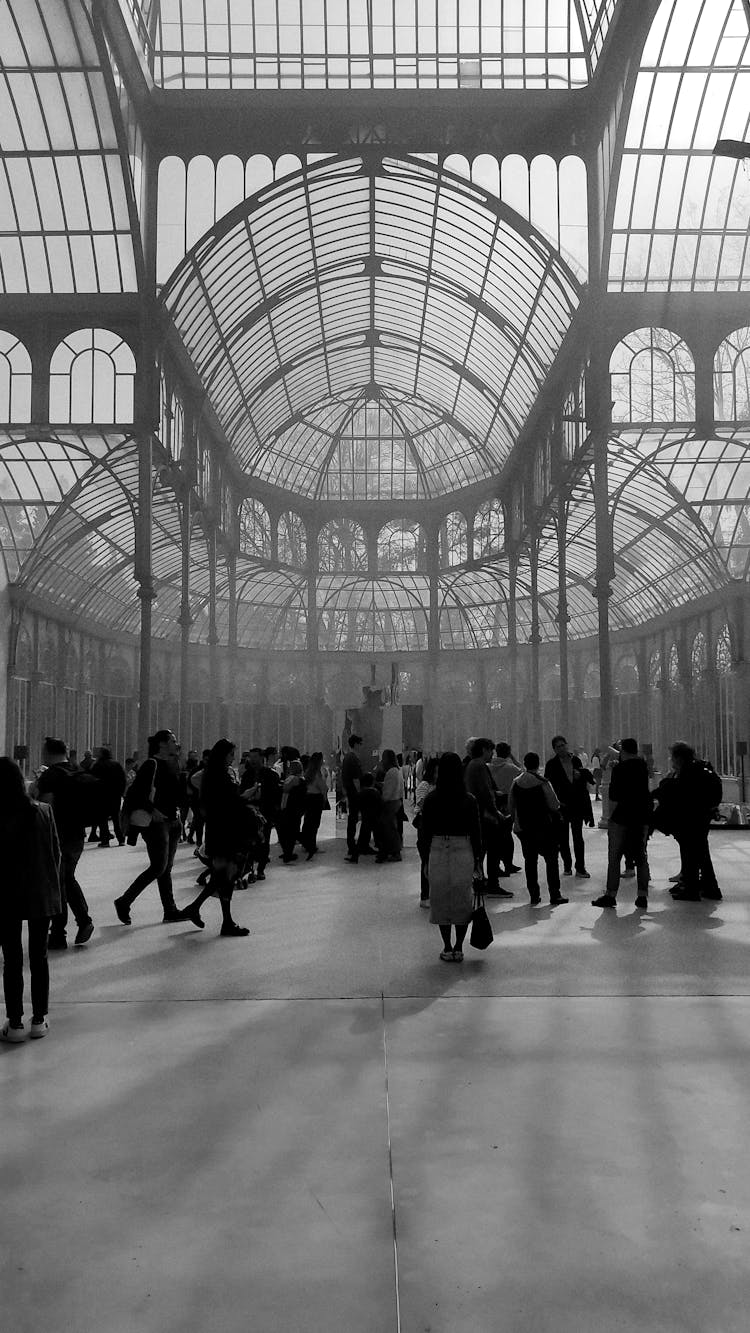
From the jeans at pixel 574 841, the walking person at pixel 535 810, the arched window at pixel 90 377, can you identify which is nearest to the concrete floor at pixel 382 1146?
the walking person at pixel 535 810

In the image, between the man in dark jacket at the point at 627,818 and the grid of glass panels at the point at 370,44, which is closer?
the man in dark jacket at the point at 627,818

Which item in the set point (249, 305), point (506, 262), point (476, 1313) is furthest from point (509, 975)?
point (249, 305)

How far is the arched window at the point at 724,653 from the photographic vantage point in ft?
133

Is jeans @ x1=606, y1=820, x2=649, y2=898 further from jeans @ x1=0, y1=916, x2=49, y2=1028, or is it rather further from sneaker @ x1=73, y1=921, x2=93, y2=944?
jeans @ x1=0, y1=916, x2=49, y2=1028

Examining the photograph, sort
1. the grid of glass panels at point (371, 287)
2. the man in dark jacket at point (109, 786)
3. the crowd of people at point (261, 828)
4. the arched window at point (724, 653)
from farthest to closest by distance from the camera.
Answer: the arched window at point (724, 653)
the grid of glass panels at point (371, 287)
the man in dark jacket at point (109, 786)
the crowd of people at point (261, 828)

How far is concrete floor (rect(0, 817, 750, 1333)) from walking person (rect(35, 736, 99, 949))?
737 mm

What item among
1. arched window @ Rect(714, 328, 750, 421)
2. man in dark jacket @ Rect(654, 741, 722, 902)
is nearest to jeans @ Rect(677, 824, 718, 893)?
man in dark jacket @ Rect(654, 741, 722, 902)

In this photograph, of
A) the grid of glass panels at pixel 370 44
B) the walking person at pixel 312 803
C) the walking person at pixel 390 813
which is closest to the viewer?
the walking person at pixel 390 813

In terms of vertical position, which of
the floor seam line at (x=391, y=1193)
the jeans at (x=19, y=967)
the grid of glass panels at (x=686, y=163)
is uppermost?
the grid of glass panels at (x=686, y=163)

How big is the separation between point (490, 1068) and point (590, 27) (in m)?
27.1

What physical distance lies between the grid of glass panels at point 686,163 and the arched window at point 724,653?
599 inches

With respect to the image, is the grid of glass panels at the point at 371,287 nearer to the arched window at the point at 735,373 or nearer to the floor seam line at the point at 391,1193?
the arched window at the point at 735,373

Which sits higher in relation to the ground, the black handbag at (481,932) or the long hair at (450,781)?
the long hair at (450,781)

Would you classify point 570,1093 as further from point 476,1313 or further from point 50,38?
point 50,38
